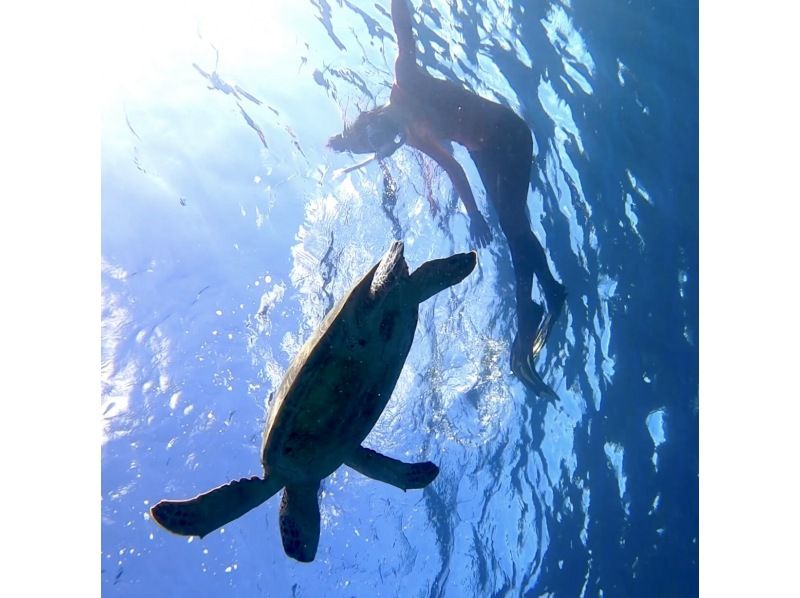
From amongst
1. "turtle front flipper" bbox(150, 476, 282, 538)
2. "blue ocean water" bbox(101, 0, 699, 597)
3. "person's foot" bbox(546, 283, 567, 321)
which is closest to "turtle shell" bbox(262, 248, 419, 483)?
"turtle front flipper" bbox(150, 476, 282, 538)

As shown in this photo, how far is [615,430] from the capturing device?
11648mm

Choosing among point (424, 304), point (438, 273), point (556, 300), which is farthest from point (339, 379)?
point (556, 300)

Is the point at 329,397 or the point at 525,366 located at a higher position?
the point at 525,366

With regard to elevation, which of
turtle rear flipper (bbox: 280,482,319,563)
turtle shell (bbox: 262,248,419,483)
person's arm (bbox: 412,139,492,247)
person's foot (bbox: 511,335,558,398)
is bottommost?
turtle rear flipper (bbox: 280,482,319,563)

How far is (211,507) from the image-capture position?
16.3 ft

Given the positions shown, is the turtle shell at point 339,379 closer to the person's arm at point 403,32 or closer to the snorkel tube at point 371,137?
the person's arm at point 403,32

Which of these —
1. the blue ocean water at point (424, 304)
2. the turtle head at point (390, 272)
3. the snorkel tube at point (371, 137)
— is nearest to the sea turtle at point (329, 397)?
the turtle head at point (390, 272)

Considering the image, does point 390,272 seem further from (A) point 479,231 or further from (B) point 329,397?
(A) point 479,231

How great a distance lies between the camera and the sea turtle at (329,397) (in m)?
4.51

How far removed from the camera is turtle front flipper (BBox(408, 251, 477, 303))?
4.61m

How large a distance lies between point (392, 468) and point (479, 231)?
5.02 meters

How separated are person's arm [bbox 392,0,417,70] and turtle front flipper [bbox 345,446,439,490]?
5591 millimetres

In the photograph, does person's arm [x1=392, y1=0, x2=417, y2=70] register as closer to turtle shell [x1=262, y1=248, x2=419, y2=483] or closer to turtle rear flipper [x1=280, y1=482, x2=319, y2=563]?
turtle shell [x1=262, y1=248, x2=419, y2=483]

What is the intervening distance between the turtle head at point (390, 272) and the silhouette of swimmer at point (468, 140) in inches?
174
